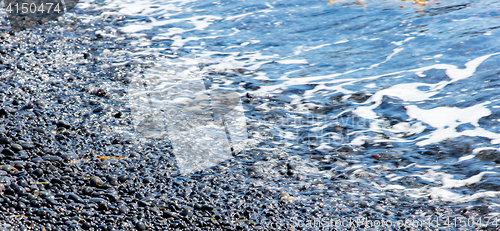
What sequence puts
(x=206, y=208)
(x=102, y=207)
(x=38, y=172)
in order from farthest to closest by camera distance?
(x=38, y=172)
(x=206, y=208)
(x=102, y=207)

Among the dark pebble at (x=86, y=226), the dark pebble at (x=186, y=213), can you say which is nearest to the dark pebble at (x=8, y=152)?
the dark pebble at (x=86, y=226)

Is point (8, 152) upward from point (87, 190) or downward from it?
upward

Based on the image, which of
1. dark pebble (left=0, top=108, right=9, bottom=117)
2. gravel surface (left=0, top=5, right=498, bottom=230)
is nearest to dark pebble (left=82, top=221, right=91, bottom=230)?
gravel surface (left=0, top=5, right=498, bottom=230)

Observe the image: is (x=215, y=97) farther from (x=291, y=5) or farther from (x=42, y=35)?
(x=291, y=5)

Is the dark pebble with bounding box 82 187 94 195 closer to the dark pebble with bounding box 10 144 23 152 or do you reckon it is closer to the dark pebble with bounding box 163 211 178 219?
the dark pebble with bounding box 163 211 178 219

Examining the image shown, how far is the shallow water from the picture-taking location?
4547mm

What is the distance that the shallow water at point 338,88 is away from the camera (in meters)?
4.55

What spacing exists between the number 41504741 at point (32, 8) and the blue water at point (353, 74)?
102cm

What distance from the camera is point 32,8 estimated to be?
1030cm

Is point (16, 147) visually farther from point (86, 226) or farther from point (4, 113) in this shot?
point (86, 226)

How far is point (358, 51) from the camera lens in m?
8.01

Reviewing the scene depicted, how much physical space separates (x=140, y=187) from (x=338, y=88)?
3.94 meters

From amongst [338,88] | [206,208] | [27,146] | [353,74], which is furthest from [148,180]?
[353,74]

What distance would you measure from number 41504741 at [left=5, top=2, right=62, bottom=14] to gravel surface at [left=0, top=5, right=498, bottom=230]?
5477 mm
